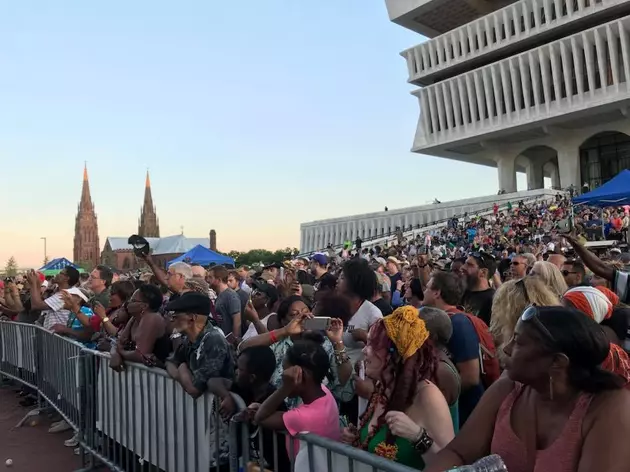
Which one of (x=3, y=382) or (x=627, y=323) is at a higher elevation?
(x=627, y=323)

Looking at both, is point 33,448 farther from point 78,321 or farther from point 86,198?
point 86,198

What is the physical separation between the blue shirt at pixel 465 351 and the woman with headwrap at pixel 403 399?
0.73 m

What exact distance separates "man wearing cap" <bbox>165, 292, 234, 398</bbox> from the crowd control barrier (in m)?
0.14

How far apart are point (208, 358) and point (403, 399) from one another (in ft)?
5.54

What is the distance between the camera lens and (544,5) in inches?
1832

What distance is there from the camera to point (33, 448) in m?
6.51

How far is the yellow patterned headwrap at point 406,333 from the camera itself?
261 centimetres

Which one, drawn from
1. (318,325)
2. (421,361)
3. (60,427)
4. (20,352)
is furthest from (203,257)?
(421,361)

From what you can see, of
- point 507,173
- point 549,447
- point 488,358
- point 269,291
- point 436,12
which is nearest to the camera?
point 549,447

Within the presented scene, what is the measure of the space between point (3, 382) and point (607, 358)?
1071 cm

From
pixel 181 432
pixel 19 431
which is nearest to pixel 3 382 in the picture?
pixel 19 431

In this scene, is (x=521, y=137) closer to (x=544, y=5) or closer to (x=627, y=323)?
(x=544, y=5)

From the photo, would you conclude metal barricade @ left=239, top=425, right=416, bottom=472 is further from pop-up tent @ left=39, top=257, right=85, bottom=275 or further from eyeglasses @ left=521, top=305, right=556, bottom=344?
pop-up tent @ left=39, top=257, right=85, bottom=275

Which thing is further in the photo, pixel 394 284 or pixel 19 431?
pixel 394 284
